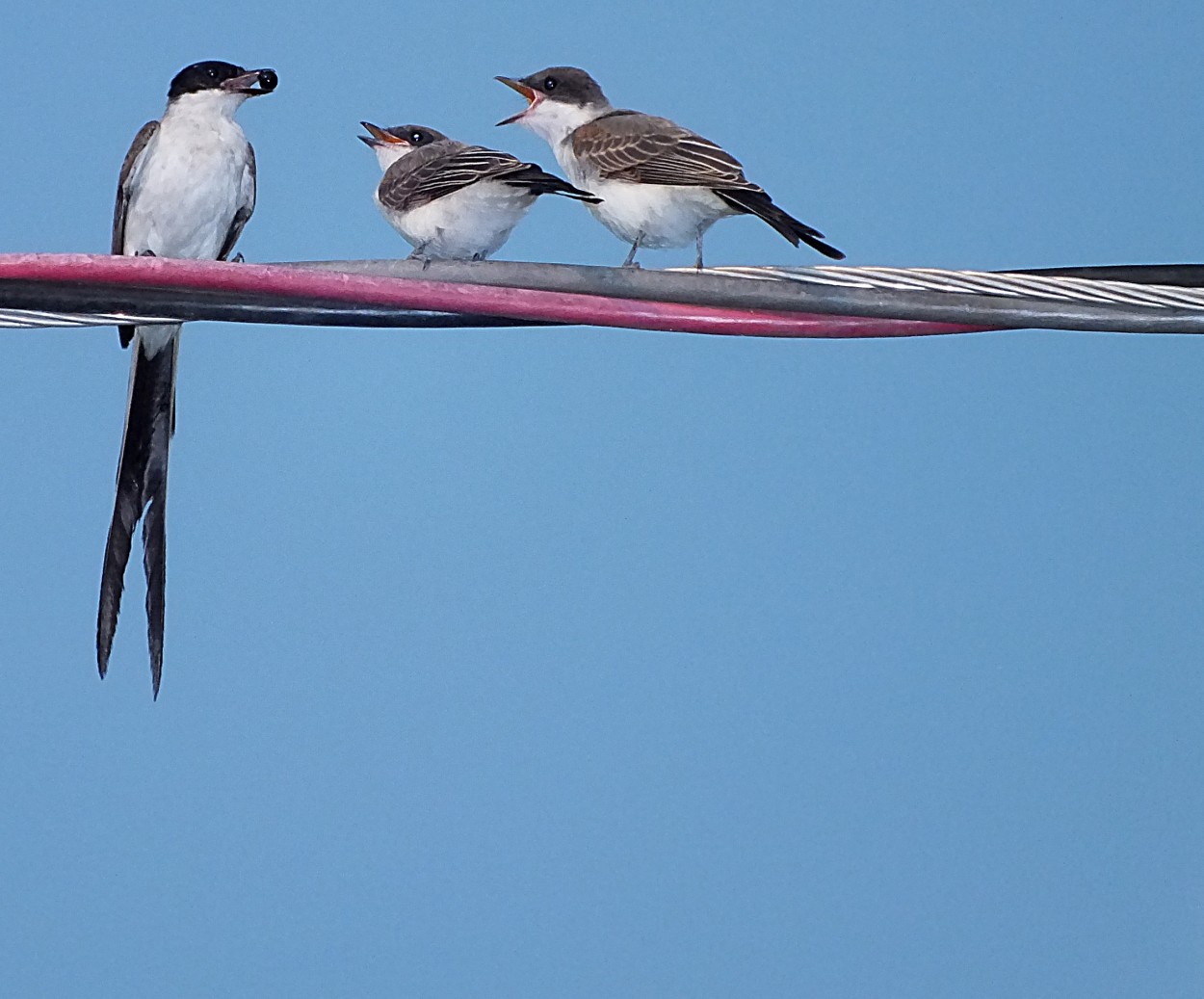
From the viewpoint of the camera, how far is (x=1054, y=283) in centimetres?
156

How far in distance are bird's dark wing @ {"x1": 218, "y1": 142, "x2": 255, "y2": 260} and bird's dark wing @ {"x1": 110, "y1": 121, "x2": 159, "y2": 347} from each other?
0.54 ft

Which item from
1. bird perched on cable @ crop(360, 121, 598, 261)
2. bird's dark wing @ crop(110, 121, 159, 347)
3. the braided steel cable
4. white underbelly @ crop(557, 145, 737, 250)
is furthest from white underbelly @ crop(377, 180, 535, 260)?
bird's dark wing @ crop(110, 121, 159, 347)

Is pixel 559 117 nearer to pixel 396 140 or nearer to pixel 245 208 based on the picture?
pixel 396 140

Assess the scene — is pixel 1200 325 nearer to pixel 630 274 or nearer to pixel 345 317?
pixel 630 274

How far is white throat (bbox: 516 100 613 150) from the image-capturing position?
233cm

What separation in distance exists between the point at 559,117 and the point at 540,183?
21.2 inches

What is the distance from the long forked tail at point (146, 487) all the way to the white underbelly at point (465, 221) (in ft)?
1.54

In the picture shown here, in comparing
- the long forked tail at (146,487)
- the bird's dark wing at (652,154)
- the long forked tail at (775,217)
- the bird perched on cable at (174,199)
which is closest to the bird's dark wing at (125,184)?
the bird perched on cable at (174,199)

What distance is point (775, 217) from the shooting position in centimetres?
181

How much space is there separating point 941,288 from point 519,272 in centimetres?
45

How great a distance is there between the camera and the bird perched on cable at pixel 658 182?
1875 millimetres

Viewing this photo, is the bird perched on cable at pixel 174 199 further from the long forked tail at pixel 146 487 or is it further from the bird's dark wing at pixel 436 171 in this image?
the bird's dark wing at pixel 436 171

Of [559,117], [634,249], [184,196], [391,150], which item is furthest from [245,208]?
[634,249]

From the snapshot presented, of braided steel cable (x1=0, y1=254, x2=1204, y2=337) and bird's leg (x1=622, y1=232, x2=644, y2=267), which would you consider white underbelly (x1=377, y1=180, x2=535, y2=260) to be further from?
braided steel cable (x1=0, y1=254, x2=1204, y2=337)
